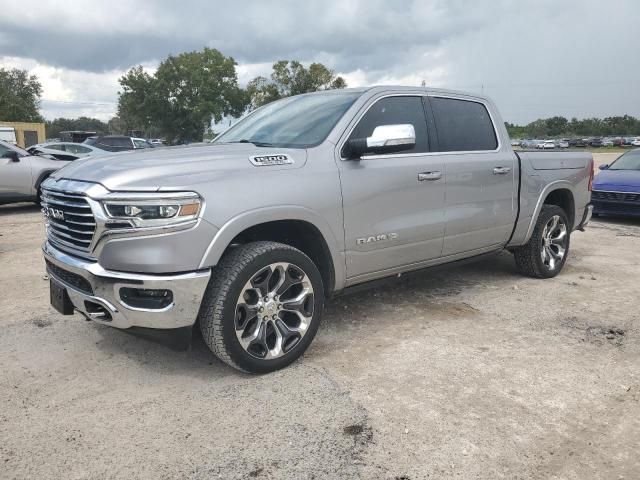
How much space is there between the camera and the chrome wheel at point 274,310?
320cm

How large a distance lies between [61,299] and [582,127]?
105816 millimetres

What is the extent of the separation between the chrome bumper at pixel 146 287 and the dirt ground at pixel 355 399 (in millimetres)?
471

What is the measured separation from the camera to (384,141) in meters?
3.48

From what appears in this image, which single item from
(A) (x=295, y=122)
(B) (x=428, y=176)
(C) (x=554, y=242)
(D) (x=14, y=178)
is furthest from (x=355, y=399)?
(D) (x=14, y=178)

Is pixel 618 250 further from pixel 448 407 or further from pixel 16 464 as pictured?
pixel 16 464

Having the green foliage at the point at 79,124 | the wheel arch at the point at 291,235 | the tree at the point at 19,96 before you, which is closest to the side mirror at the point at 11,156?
the wheel arch at the point at 291,235

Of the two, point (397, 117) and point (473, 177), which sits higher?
point (397, 117)

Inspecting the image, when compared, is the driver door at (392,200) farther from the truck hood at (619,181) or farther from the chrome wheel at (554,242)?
the truck hood at (619,181)

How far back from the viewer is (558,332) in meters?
4.06

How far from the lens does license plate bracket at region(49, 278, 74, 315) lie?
3268mm

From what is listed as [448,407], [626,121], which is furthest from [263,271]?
[626,121]

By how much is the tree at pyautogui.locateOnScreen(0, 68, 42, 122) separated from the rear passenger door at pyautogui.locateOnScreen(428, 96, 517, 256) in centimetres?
6504

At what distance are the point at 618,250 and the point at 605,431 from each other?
5.19 metres

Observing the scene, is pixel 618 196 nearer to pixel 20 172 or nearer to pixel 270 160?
pixel 270 160
